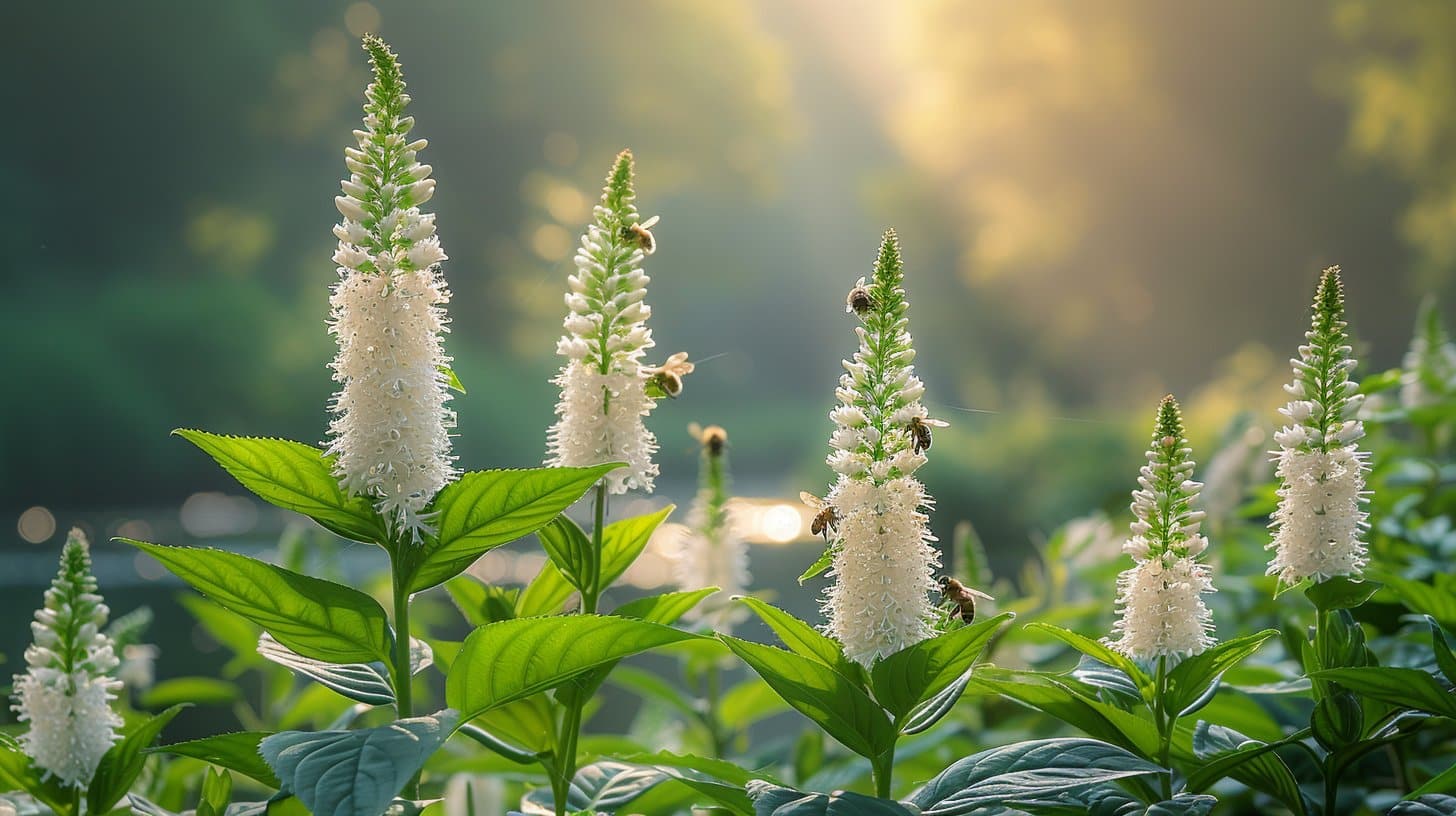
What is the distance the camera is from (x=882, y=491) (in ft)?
2.17

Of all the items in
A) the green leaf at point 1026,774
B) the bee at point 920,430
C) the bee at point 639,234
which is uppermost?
the bee at point 639,234

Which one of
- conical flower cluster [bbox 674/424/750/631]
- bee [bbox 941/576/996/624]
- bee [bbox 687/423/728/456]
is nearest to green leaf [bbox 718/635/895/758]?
bee [bbox 941/576/996/624]

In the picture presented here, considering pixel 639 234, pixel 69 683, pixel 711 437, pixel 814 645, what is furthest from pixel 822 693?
pixel 69 683

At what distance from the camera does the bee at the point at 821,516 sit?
0.71 meters

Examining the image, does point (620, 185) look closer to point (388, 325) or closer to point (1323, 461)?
point (388, 325)

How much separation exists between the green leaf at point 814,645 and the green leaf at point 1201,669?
0.20 meters

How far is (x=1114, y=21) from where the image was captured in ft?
19.2

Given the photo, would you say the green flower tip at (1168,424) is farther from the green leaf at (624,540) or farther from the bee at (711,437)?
the bee at (711,437)

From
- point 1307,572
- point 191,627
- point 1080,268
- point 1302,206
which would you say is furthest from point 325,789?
point 1080,268

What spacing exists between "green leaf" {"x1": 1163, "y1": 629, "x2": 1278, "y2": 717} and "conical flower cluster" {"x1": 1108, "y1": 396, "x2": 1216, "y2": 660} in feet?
0.04

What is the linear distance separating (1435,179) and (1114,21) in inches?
79.4

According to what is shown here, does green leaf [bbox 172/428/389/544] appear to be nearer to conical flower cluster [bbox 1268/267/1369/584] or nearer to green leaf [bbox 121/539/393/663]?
green leaf [bbox 121/539/393/663]

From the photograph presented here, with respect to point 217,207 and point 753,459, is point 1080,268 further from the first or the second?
point 217,207

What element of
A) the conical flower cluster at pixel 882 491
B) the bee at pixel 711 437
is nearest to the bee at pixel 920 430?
the conical flower cluster at pixel 882 491
